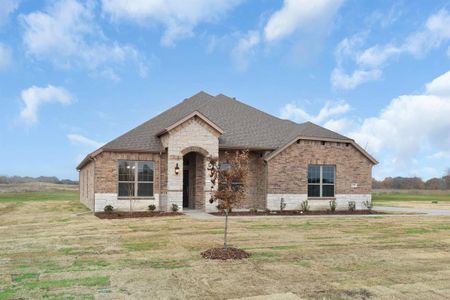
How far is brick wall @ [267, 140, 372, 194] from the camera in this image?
24.5 m

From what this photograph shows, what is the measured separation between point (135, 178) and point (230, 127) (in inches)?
275

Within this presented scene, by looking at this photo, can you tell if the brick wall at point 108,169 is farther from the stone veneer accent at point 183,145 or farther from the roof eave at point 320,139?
the roof eave at point 320,139

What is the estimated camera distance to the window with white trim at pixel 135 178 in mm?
22922

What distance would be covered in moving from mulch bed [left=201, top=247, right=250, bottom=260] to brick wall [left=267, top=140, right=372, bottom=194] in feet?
42.9

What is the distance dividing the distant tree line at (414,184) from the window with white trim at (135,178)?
71714mm

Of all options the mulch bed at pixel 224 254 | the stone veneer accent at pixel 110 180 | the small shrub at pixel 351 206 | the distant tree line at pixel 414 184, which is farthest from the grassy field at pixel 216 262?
the distant tree line at pixel 414 184

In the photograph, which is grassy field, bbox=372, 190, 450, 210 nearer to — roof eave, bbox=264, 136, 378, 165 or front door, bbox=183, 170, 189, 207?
roof eave, bbox=264, 136, 378, 165

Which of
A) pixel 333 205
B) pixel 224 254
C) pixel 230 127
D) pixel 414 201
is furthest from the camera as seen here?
pixel 414 201

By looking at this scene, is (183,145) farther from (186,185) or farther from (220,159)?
(186,185)

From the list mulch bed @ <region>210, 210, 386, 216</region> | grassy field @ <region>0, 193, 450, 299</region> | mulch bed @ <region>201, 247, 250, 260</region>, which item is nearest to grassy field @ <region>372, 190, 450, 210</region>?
mulch bed @ <region>210, 210, 386, 216</region>

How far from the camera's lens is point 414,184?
284ft

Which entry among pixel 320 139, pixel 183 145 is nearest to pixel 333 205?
pixel 320 139

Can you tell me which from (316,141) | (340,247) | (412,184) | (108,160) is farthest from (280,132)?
(412,184)

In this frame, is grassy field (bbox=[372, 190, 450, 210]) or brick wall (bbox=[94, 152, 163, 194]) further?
grassy field (bbox=[372, 190, 450, 210])
